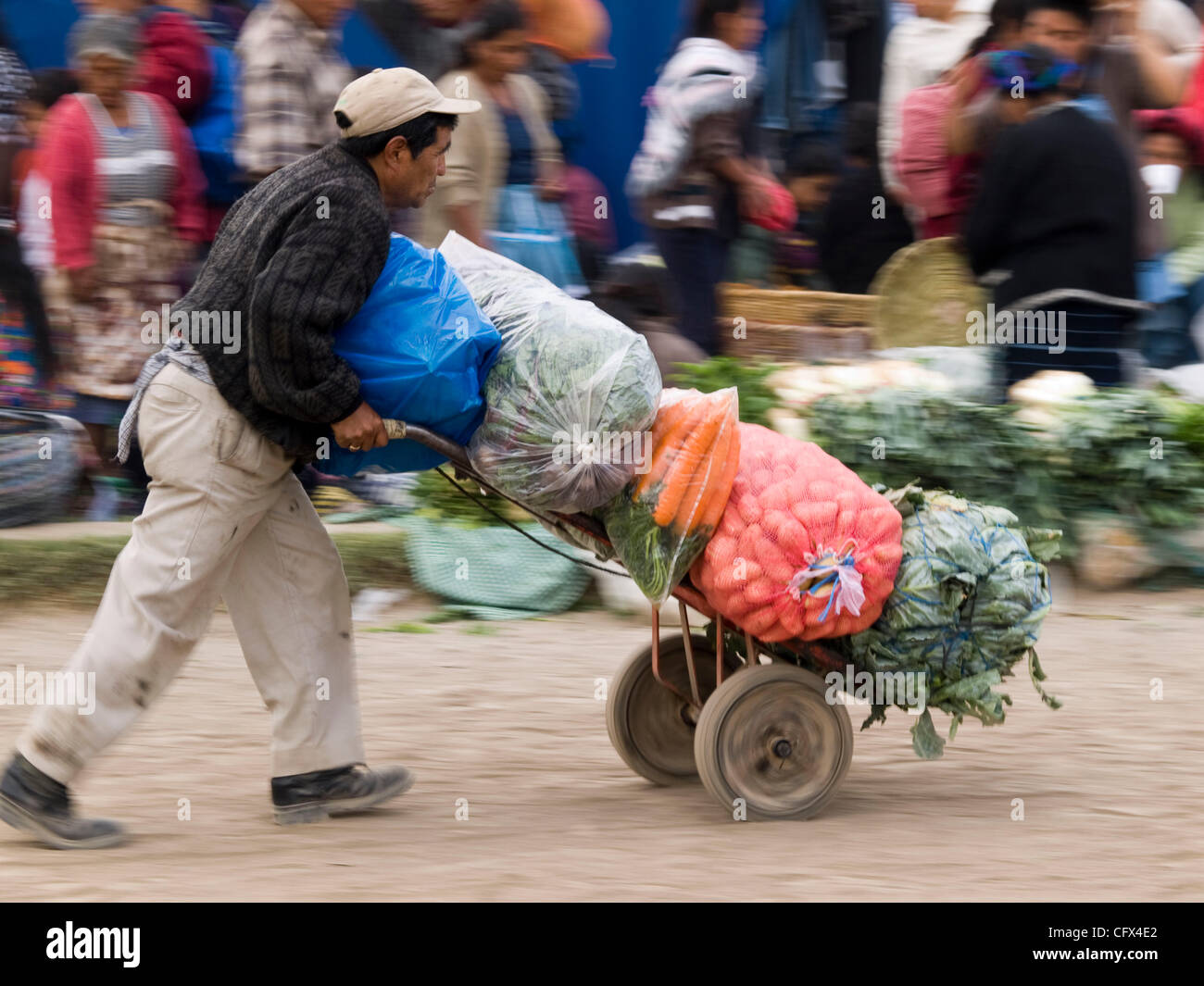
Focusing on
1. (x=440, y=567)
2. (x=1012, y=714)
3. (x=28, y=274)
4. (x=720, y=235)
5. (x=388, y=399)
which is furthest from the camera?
(x=720, y=235)

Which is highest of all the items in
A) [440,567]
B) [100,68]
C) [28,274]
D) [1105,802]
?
[100,68]

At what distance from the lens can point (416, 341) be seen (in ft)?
12.7

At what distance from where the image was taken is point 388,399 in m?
3.90

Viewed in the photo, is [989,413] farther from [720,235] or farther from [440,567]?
[440,567]

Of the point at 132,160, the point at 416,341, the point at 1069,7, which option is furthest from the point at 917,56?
the point at 416,341

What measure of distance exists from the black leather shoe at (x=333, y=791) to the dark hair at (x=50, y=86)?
4079mm

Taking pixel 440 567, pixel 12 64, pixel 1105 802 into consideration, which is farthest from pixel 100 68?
pixel 1105 802

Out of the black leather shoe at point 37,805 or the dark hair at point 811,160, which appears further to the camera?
the dark hair at point 811,160

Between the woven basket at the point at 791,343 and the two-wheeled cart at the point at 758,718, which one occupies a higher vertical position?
the woven basket at the point at 791,343

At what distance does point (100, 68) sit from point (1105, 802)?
4.88 m

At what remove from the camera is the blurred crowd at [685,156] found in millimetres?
7078

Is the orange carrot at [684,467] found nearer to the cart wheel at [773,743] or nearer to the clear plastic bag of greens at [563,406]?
the clear plastic bag of greens at [563,406]

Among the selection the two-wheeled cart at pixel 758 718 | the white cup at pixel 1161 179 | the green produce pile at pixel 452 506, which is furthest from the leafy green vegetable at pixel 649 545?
the white cup at pixel 1161 179

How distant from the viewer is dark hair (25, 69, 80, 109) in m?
7.33
